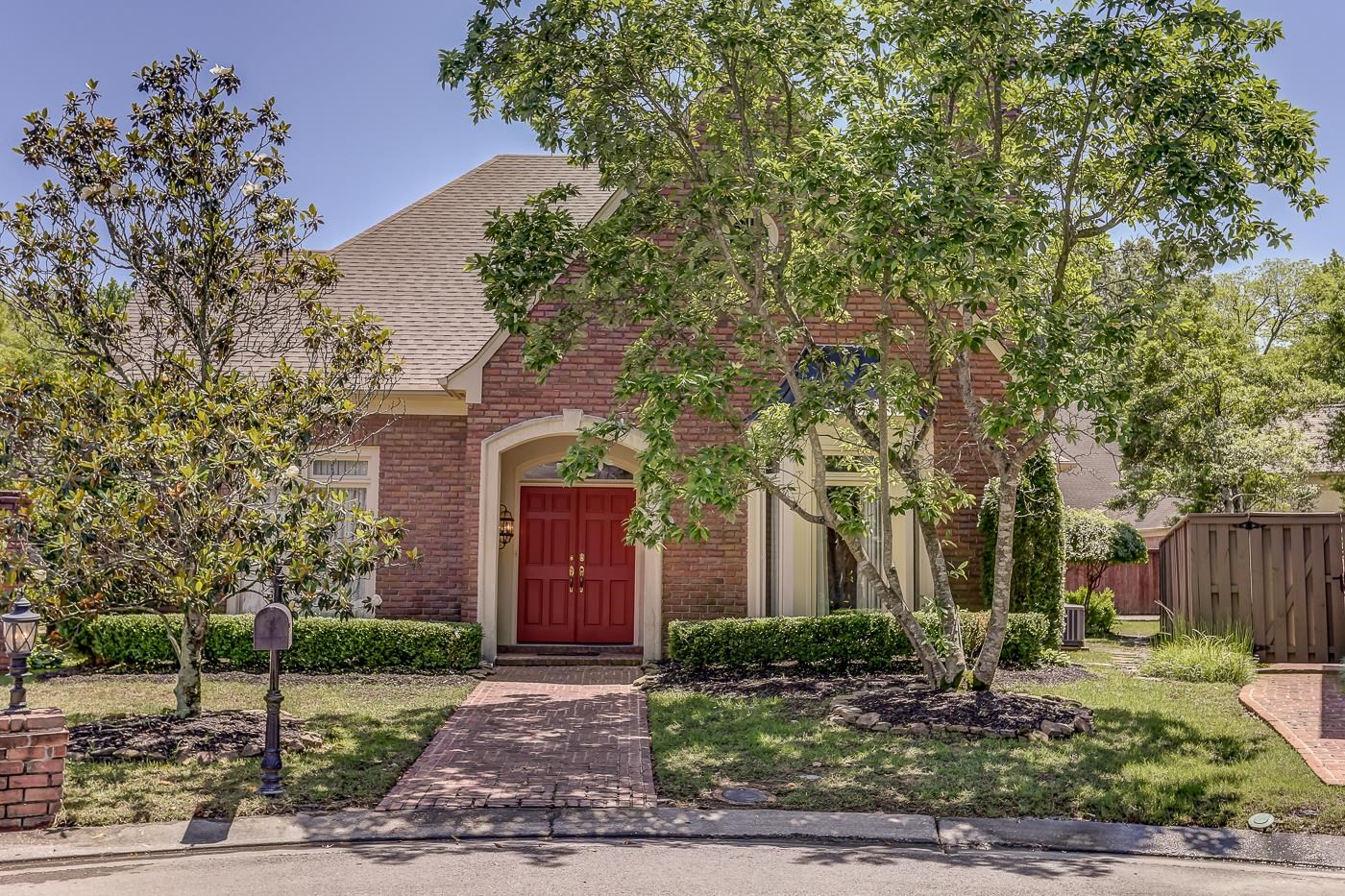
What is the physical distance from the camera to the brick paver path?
8789mm

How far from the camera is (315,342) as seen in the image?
1024cm

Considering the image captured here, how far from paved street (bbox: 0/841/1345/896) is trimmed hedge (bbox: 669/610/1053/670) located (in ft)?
21.8

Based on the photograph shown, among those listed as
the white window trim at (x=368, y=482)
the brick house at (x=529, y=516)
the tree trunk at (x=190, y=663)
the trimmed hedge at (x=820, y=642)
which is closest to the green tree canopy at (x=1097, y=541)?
the brick house at (x=529, y=516)

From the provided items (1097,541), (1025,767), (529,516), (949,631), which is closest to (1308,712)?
(949,631)

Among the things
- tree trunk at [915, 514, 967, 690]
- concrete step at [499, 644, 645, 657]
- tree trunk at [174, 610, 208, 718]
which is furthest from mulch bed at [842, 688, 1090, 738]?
tree trunk at [174, 610, 208, 718]

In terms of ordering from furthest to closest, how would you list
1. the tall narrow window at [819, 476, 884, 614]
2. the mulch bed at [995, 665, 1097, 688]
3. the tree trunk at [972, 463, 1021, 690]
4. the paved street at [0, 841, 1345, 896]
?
1. the tall narrow window at [819, 476, 884, 614]
2. the mulch bed at [995, 665, 1097, 688]
3. the tree trunk at [972, 463, 1021, 690]
4. the paved street at [0, 841, 1345, 896]

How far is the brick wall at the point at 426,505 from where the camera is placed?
15648mm

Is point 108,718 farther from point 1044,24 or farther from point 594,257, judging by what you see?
point 1044,24

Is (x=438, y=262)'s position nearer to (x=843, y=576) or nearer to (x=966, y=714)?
(x=843, y=576)

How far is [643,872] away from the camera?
6.41 m

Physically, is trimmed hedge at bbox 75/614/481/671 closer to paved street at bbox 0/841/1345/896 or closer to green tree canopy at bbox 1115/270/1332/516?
paved street at bbox 0/841/1345/896

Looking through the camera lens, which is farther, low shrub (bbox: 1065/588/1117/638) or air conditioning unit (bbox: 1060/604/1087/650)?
low shrub (bbox: 1065/588/1117/638)

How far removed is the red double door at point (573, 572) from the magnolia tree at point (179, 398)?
20.8 feet

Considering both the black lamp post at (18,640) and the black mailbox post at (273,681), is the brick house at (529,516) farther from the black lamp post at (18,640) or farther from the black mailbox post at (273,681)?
the black lamp post at (18,640)
